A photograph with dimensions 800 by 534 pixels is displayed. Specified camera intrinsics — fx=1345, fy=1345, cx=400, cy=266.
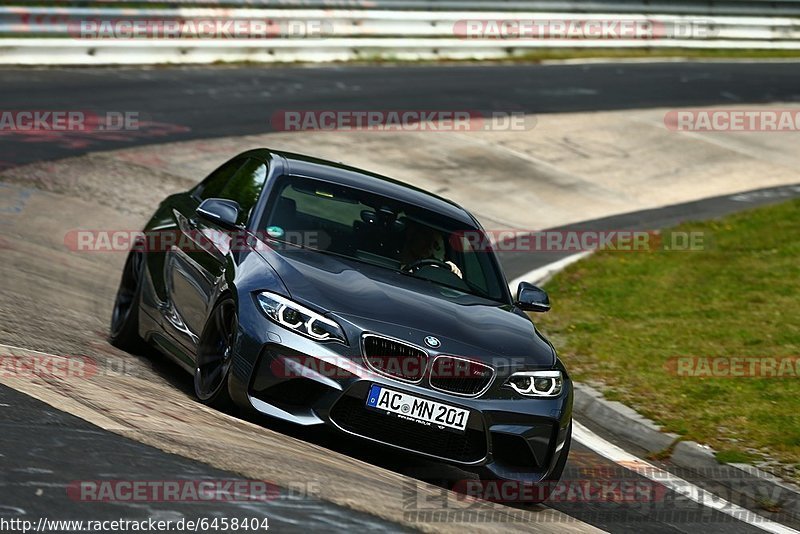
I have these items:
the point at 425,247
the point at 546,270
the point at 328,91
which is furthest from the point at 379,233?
the point at 328,91

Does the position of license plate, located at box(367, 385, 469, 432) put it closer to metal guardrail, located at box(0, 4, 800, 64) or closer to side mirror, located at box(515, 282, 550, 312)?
side mirror, located at box(515, 282, 550, 312)

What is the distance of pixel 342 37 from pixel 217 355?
68.5ft

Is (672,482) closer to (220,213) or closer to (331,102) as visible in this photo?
(220,213)

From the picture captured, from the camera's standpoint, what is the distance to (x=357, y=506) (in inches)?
217

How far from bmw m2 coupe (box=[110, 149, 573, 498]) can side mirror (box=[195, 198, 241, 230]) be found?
11 mm

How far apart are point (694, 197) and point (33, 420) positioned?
49.9ft

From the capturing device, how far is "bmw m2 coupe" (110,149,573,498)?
6.50 meters

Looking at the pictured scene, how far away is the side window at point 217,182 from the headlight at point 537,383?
9.21 ft

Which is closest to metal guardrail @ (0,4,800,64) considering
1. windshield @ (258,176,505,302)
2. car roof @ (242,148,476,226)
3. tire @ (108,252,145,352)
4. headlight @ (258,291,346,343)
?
tire @ (108,252,145,352)

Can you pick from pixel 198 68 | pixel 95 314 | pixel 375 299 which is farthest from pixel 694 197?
pixel 375 299

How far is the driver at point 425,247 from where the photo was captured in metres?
7.91

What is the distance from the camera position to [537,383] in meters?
6.85

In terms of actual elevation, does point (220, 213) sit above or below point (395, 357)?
above

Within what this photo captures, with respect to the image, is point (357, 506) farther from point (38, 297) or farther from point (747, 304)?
point (747, 304)
